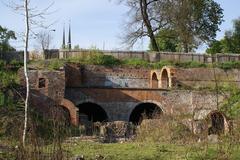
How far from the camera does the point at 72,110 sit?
3098cm

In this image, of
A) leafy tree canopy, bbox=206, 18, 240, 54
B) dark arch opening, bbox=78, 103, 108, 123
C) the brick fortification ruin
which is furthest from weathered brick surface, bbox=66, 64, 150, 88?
leafy tree canopy, bbox=206, 18, 240, 54

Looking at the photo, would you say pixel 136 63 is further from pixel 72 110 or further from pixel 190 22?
pixel 190 22

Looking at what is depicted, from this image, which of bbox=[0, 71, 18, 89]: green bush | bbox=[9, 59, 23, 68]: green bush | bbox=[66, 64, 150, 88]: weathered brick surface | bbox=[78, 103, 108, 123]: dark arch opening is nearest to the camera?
bbox=[0, 71, 18, 89]: green bush

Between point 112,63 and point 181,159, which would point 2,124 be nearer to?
point 181,159

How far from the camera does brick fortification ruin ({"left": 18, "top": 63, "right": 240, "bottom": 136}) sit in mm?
31859

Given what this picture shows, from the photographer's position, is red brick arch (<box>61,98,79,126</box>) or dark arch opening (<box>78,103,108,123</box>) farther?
dark arch opening (<box>78,103,108,123</box>)

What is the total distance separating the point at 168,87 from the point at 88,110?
21.5 feet

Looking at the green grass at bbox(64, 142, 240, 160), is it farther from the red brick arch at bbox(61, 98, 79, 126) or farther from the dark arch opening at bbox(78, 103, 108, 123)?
the dark arch opening at bbox(78, 103, 108, 123)

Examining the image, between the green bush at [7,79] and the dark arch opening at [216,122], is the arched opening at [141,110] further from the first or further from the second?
the dark arch opening at [216,122]

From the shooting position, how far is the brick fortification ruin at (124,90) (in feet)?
105

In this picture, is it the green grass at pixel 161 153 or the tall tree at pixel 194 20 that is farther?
the tall tree at pixel 194 20

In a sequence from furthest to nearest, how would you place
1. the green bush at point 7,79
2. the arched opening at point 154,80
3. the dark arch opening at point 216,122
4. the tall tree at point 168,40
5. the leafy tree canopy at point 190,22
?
the tall tree at point 168,40 < the leafy tree canopy at point 190,22 < the arched opening at point 154,80 < the green bush at point 7,79 < the dark arch opening at point 216,122

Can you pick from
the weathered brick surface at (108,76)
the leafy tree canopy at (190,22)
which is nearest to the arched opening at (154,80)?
the weathered brick surface at (108,76)

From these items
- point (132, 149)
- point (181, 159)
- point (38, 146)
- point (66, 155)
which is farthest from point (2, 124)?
point (38, 146)
